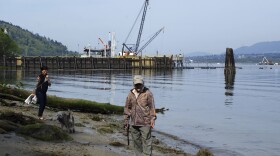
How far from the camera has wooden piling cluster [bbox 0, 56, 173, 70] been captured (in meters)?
112

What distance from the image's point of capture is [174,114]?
27.9 m

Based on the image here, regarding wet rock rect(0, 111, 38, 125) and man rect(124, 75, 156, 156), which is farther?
wet rock rect(0, 111, 38, 125)

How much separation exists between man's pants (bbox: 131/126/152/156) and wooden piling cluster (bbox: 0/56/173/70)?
343 feet

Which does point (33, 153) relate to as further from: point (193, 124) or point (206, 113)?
point (206, 113)

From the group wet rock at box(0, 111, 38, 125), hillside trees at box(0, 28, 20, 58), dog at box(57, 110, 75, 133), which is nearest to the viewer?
dog at box(57, 110, 75, 133)

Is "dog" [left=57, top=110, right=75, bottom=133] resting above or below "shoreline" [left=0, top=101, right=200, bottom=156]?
above

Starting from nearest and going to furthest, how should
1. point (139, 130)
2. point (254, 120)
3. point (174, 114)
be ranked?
point (139, 130) → point (254, 120) → point (174, 114)

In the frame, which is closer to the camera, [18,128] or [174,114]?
[18,128]

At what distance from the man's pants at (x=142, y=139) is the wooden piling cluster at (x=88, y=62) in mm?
104448

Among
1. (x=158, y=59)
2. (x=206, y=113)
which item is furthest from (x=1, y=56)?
(x=206, y=113)

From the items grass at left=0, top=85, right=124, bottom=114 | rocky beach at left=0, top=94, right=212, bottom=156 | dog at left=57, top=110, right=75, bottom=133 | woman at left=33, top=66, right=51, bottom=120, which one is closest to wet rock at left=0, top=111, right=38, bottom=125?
rocky beach at left=0, top=94, right=212, bottom=156

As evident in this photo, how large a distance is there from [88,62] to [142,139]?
113976 millimetres

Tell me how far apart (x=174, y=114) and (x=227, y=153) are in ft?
41.3

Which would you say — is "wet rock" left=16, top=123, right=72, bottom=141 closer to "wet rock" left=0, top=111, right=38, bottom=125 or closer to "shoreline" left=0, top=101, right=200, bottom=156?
"shoreline" left=0, top=101, right=200, bottom=156
